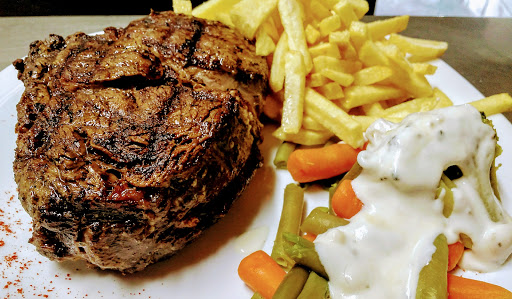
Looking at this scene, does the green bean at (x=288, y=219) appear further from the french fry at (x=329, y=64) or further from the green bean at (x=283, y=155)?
the french fry at (x=329, y=64)

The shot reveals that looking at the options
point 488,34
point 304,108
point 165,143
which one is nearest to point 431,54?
point 304,108

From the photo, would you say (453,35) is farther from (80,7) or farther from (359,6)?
(80,7)

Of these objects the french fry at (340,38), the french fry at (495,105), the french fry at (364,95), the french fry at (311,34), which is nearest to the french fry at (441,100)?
the french fry at (495,105)

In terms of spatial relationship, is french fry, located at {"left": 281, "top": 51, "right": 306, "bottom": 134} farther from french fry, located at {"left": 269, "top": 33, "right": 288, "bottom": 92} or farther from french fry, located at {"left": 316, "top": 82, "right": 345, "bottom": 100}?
french fry, located at {"left": 316, "top": 82, "right": 345, "bottom": 100}

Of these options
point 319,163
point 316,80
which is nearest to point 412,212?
point 319,163

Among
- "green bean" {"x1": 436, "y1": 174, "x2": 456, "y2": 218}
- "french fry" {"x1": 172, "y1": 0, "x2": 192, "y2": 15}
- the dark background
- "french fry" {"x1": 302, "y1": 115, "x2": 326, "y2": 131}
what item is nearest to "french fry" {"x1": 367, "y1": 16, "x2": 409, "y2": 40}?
"french fry" {"x1": 302, "y1": 115, "x2": 326, "y2": 131}

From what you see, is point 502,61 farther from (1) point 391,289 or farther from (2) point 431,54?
(1) point 391,289
